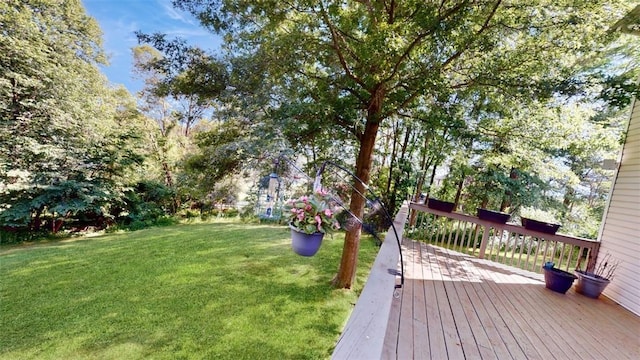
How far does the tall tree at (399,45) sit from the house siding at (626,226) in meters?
1.50

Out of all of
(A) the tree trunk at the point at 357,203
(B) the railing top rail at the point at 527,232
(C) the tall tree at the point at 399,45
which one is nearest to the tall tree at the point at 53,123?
(C) the tall tree at the point at 399,45

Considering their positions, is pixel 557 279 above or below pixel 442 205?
below

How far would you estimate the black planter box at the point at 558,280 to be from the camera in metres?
3.24

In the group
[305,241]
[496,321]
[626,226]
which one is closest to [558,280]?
[626,226]

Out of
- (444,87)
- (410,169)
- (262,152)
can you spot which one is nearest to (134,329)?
(262,152)

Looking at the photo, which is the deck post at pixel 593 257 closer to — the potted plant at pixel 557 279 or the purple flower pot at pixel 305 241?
the potted plant at pixel 557 279

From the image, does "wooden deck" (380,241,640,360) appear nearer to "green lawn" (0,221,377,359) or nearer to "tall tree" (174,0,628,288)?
"green lawn" (0,221,377,359)

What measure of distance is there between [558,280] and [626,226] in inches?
45.9

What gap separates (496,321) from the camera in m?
2.42

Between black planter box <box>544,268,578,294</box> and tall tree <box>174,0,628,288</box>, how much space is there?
224cm

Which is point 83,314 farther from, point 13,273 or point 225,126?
point 225,126

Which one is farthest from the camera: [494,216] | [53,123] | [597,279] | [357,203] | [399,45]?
[53,123]

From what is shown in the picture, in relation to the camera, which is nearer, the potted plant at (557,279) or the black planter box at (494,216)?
the potted plant at (557,279)

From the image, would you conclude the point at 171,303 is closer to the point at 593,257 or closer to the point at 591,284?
the point at 591,284
